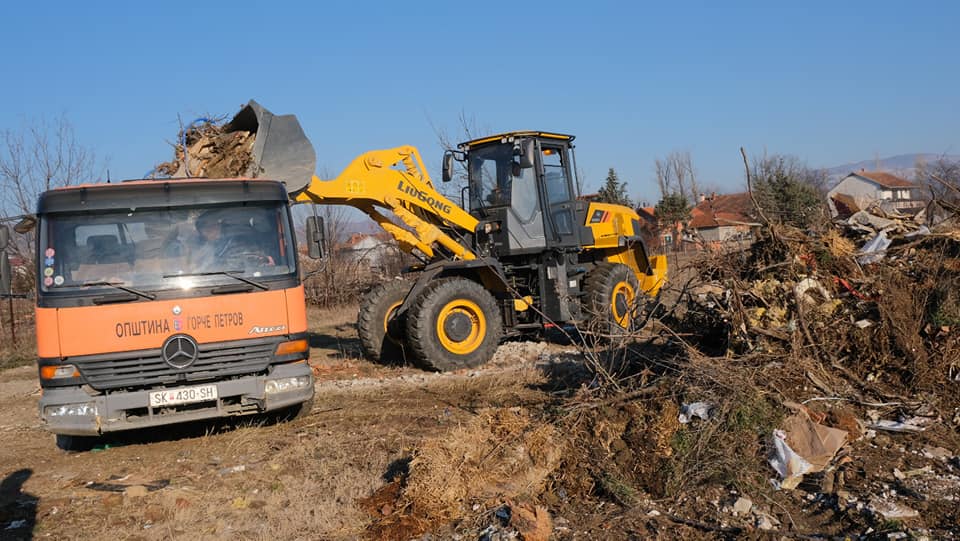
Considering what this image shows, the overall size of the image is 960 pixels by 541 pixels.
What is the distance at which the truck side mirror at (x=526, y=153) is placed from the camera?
10398 millimetres

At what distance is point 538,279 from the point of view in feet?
36.9

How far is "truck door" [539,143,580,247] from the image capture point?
1120 cm

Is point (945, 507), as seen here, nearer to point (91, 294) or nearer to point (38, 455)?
point (91, 294)

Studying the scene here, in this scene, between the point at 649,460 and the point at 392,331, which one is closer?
the point at 649,460

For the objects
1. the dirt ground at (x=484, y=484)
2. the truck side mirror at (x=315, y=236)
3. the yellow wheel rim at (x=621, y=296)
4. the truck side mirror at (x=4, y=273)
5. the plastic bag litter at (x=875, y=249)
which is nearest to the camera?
the dirt ground at (x=484, y=484)

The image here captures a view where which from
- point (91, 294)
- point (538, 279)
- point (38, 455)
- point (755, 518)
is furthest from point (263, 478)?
point (538, 279)

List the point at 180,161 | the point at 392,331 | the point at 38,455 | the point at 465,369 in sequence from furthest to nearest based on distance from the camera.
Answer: the point at 392,331 < the point at 465,369 < the point at 180,161 < the point at 38,455

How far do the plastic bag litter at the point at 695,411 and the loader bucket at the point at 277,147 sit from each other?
196 inches

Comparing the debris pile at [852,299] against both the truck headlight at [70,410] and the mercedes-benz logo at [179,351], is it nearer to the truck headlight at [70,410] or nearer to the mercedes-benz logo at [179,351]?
the mercedes-benz logo at [179,351]

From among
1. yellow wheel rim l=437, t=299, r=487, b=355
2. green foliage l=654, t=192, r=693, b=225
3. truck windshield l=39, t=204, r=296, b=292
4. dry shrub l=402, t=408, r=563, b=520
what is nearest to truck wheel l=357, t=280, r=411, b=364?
yellow wheel rim l=437, t=299, r=487, b=355

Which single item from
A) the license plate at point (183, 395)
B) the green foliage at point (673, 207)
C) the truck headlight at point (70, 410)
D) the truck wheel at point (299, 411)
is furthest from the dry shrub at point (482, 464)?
the green foliage at point (673, 207)

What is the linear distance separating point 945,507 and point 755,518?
3.35ft

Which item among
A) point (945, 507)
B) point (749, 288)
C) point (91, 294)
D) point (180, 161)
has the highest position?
point (180, 161)

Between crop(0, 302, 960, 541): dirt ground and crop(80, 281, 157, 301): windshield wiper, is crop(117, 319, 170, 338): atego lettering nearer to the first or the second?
crop(80, 281, 157, 301): windshield wiper
